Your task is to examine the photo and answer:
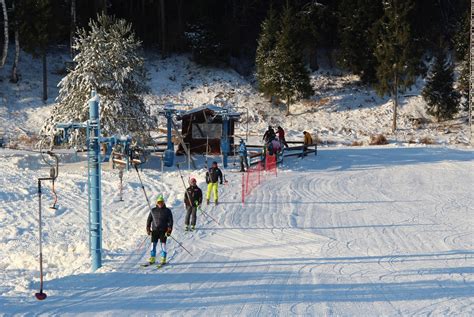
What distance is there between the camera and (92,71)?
27938mm

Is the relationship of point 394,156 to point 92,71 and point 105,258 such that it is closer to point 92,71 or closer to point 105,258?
point 92,71

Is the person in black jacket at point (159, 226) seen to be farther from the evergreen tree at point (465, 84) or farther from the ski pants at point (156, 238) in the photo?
the evergreen tree at point (465, 84)

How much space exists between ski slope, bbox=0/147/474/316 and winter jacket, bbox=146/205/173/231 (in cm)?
93

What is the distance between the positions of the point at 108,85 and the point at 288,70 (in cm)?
1970

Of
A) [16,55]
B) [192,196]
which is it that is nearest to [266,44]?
[16,55]

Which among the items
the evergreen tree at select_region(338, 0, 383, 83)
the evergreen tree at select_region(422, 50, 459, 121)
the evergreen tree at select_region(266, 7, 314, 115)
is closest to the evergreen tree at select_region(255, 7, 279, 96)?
the evergreen tree at select_region(266, 7, 314, 115)

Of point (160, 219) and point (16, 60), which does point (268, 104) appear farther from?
point (160, 219)

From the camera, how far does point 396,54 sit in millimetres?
44375

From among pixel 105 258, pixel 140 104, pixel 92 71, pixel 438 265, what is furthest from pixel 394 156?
pixel 105 258

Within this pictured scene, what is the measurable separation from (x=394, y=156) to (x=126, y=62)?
14.8 meters

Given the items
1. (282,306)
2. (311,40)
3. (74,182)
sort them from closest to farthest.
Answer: (282,306) → (74,182) → (311,40)

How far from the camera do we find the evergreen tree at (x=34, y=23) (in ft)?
142

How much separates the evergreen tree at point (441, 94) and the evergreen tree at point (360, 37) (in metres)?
5.43

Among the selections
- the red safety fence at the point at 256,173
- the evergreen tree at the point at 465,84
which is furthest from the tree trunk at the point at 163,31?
the red safety fence at the point at 256,173
